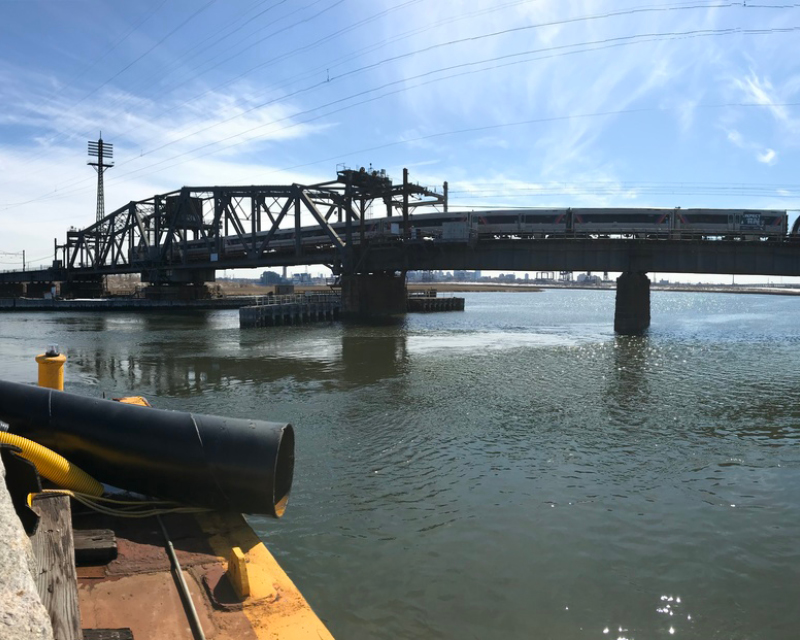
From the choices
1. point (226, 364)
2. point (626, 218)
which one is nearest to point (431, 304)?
point (626, 218)

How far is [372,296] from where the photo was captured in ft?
210

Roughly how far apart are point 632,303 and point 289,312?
108 ft

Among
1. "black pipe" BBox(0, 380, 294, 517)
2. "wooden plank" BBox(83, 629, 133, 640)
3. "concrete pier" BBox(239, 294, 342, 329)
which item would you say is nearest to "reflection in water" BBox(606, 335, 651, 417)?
"black pipe" BBox(0, 380, 294, 517)

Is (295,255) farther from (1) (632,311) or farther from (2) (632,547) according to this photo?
(2) (632,547)

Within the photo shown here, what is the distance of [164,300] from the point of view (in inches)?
3526

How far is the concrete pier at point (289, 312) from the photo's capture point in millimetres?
53594

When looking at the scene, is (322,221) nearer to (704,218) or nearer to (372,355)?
(372,355)

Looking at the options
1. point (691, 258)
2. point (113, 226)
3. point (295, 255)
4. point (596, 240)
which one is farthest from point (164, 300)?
point (691, 258)

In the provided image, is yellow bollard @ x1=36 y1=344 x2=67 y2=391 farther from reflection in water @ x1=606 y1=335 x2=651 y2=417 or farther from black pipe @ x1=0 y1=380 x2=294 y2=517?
reflection in water @ x1=606 y1=335 x2=651 y2=417

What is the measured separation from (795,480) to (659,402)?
822 cm

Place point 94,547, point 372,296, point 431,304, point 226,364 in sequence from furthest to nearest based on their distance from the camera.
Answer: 1. point 431,304
2. point 372,296
3. point 226,364
4. point 94,547

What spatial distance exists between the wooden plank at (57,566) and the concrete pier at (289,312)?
48180mm

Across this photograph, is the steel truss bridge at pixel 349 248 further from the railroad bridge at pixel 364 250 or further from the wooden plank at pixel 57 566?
the wooden plank at pixel 57 566

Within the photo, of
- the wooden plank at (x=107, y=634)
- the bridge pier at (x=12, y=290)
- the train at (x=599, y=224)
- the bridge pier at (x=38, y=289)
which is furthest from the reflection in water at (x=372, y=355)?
the bridge pier at (x=12, y=290)
